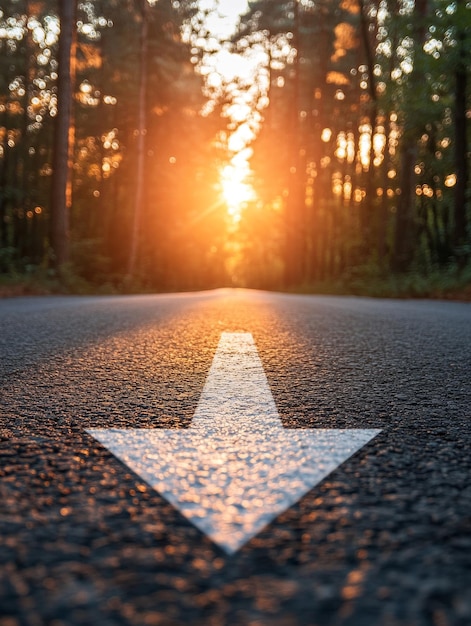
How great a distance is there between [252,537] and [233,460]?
0.57 m

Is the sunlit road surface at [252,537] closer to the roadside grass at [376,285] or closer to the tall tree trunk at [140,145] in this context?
the roadside grass at [376,285]

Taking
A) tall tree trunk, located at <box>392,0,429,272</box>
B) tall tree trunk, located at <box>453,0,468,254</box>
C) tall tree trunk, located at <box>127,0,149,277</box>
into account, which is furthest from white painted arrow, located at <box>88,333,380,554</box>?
tall tree trunk, located at <box>127,0,149,277</box>

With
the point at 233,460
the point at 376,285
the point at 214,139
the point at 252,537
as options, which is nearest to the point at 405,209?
the point at 376,285

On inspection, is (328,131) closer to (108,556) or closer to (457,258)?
(457,258)

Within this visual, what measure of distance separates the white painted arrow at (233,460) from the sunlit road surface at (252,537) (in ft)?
0.11

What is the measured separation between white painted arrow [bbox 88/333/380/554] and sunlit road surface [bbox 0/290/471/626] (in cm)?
3

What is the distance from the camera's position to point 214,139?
38750 mm

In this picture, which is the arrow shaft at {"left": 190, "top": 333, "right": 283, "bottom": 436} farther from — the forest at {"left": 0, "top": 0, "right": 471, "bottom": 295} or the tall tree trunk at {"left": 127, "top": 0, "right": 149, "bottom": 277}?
the tall tree trunk at {"left": 127, "top": 0, "right": 149, "bottom": 277}

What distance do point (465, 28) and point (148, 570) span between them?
1785cm

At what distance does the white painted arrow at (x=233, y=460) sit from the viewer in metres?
1.41

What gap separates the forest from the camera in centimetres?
1906

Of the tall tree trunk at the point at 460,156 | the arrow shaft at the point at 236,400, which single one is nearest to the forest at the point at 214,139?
the tall tree trunk at the point at 460,156

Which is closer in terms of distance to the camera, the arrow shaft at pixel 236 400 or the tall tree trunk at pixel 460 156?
the arrow shaft at pixel 236 400

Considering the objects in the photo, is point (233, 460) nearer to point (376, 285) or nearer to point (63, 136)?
point (63, 136)
